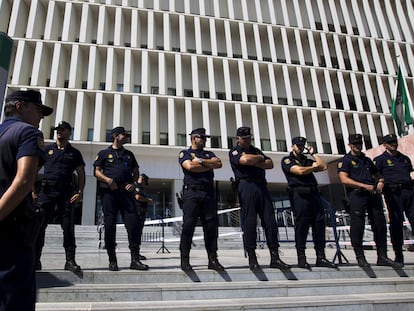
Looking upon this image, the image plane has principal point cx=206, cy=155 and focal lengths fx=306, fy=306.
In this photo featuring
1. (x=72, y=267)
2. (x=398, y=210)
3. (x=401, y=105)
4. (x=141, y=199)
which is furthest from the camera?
(x=401, y=105)

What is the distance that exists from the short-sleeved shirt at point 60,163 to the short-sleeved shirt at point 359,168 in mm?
4185

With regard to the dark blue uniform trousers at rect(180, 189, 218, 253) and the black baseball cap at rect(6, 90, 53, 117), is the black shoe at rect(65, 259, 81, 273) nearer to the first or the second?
the dark blue uniform trousers at rect(180, 189, 218, 253)

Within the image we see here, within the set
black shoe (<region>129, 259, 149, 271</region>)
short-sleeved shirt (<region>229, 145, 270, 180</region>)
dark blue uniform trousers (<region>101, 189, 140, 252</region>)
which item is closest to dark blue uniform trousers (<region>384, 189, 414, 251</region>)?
short-sleeved shirt (<region>229, 145, 270, 180</region>)

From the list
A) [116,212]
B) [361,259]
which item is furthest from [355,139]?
[116,212]

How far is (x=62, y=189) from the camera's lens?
4301 mm

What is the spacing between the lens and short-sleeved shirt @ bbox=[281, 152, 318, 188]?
4676 mm

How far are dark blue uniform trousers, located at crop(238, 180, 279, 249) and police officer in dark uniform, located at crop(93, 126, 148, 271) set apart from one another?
59.6 inches

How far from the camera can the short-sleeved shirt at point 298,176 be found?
184 inches

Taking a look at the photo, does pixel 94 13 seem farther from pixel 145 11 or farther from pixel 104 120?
pixel 104 120

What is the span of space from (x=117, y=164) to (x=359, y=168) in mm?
3815

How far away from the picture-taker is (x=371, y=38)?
25188mm

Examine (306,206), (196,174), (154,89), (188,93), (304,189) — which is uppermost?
(154,89)

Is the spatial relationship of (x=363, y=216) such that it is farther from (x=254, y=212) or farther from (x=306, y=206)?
(x=254, y=212)

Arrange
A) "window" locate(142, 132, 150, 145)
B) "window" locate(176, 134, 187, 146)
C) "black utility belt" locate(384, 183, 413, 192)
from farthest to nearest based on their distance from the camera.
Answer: "window" locate(142, 132, 150, 145) → "window" locate(176, 134, 187, 146) → "black utility belt" locate(384, 183, 413, 192)
